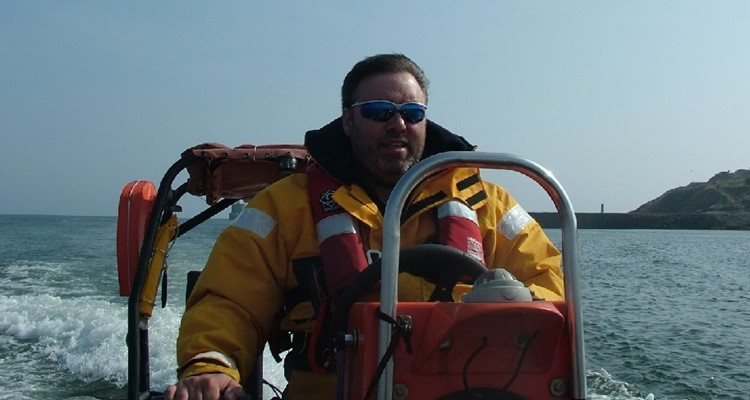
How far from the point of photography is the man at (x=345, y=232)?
7.84 ft

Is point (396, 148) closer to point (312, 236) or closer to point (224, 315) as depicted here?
point (312, 236)

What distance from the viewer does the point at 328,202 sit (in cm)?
254

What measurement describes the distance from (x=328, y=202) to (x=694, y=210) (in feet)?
299

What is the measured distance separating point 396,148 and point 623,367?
7.50 metres

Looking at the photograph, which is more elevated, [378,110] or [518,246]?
[378,110]

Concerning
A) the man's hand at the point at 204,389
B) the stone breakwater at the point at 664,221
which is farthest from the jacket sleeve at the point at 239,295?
the stone breakwater at the point at 664,221

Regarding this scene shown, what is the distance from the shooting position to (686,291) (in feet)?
55.8

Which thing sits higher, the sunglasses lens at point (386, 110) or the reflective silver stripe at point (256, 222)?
the sunglasses lens at point (386, 110)

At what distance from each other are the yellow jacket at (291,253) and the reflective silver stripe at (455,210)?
3 cm

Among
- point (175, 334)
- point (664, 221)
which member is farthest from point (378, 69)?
point (664, 221)

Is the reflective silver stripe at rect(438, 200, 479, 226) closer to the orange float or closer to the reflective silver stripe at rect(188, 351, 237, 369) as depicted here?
the reflective silver stripe at rect(188, 351, 237, 369)

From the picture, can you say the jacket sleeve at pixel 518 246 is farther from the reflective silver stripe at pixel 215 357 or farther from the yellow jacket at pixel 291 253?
the reflective silver stripe at pixel 215 357

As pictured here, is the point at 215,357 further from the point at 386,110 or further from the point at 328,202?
the point at 386,110

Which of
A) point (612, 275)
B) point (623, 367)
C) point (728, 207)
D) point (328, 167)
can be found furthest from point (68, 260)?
point (728, 207)
